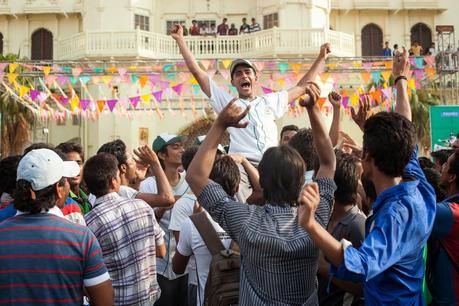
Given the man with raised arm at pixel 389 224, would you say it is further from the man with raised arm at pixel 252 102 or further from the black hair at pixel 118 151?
the black hair at pixel 118 151

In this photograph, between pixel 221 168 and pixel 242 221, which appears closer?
pixel 242 221

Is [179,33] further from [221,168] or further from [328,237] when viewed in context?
[328,237]

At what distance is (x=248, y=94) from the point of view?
5.54 metres

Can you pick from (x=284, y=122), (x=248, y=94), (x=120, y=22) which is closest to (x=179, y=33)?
(x=248, y=94)

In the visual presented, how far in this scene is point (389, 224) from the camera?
2.80 metres

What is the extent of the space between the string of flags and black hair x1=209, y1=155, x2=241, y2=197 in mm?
14342

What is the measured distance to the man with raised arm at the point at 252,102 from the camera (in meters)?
5.31

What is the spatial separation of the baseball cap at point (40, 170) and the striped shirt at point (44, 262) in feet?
0.71

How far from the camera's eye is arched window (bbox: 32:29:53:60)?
32.8 metres

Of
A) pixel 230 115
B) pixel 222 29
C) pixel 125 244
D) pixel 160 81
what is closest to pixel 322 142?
pixel 230 115

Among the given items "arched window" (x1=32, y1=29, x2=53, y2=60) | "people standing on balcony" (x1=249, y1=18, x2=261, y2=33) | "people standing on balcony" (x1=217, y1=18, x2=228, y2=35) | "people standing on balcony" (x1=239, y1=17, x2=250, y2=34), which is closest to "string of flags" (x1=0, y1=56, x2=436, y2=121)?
"people standing on balcony" (x1=249, y1=18, x2=261, y2=33)

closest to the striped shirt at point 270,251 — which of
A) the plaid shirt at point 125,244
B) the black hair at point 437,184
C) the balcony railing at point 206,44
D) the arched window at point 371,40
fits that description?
the plaid shirt at point 125,244

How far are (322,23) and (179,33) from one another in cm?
2477

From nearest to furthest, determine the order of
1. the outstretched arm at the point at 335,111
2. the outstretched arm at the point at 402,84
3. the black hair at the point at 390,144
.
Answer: the black hair at the point at 390,144 → the outstretched arm at the point at 402,84 → the outstretched arm at the point at 335,111
